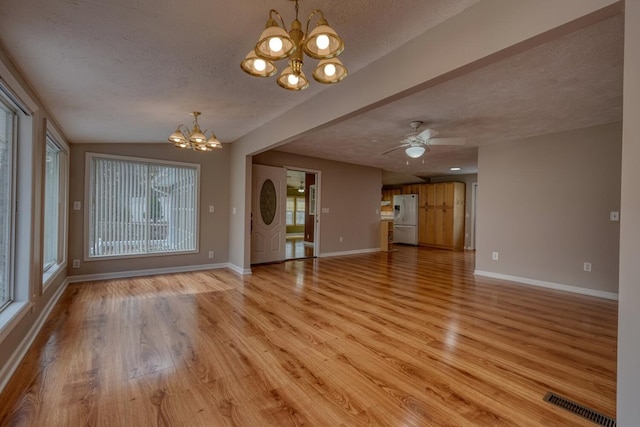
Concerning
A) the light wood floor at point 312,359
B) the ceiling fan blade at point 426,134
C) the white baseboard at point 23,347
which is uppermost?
the ceiling fan blade at point 426,134

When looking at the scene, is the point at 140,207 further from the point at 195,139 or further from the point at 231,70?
the point at 231,70

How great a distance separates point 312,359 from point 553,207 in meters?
4.43

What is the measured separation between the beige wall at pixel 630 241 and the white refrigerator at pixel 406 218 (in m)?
8.54

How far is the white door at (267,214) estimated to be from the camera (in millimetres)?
5957

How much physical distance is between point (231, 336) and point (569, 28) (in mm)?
3109

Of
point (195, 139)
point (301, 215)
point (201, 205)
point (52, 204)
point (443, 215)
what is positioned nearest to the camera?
point (195, 139)

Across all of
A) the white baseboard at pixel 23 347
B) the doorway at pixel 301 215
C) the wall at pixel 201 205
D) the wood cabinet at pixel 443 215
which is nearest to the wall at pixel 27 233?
the white baseboard at pixel 23 347

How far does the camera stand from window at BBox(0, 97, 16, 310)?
2248mm

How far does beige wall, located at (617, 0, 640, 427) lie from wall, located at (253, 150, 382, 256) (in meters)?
5.56

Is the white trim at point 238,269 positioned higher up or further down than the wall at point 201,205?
further down

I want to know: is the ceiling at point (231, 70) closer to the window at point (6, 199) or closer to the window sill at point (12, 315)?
the window at point (6, 199)

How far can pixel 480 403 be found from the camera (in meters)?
1.76

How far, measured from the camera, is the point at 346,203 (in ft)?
24.7

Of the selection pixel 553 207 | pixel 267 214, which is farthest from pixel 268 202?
pixel 553 207
